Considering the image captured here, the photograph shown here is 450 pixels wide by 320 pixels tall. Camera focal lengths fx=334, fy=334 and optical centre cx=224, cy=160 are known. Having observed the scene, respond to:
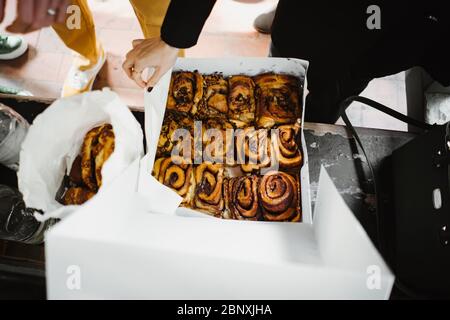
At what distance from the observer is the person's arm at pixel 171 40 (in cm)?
77

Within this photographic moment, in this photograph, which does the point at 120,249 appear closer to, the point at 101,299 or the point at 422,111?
the point at 101,299

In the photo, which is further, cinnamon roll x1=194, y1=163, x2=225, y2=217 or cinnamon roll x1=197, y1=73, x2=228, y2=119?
cinnamon roll x1=197, y1=73, x2=228, y2=119

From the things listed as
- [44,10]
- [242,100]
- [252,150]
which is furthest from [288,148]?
[44,10]

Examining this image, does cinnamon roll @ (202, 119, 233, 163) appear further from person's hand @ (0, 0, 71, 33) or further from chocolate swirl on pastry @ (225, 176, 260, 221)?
person's hand @ (0, 0, 71, 33)

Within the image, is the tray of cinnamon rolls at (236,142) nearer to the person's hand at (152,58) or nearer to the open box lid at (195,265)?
the person's hand at (152,58)

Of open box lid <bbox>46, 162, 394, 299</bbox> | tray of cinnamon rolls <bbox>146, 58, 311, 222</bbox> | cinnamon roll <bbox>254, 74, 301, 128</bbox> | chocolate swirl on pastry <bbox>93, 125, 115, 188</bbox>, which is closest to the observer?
open box lid <bbox>46, 162, 394, 299</bbox>

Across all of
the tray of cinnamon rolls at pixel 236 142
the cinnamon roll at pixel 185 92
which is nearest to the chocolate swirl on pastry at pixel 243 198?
the tray of cinnamon rolls at pixel 236 142

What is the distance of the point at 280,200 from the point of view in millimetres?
774

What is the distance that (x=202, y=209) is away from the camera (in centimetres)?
79

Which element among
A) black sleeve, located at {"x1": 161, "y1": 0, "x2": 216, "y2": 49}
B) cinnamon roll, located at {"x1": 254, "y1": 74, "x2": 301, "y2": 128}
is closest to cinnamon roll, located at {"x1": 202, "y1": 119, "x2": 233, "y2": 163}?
cinnamon roll, located at {"x1": 254, "y1": 74, "x2": 301, "y2": 128}

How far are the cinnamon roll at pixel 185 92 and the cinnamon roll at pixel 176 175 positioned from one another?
0.16 meters

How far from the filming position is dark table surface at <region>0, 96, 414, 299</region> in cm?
73

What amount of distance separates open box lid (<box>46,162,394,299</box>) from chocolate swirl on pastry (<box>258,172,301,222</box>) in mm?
247

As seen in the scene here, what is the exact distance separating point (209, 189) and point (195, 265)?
36cm
